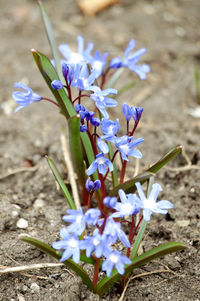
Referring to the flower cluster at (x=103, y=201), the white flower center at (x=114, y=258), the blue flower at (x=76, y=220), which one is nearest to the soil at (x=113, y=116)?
the flower cluster at (x=103, y=201)

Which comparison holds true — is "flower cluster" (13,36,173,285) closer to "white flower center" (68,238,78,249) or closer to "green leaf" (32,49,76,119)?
"white flower center" (68,238,78,249)

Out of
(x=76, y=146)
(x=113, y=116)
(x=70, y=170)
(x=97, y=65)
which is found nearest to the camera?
(x=76, y=146)

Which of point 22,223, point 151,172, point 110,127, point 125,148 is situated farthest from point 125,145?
point 22,223

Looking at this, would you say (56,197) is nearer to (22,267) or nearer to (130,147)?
(22,267)

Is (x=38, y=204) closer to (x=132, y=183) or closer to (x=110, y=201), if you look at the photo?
(x=132, y=183)

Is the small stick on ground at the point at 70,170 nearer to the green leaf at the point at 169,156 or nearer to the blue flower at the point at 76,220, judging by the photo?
the green leaf at the point at 169,156

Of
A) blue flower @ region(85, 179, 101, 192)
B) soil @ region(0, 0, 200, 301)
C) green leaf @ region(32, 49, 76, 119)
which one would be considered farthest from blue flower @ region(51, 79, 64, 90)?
soil @ region(0, 0, 200, 301)
